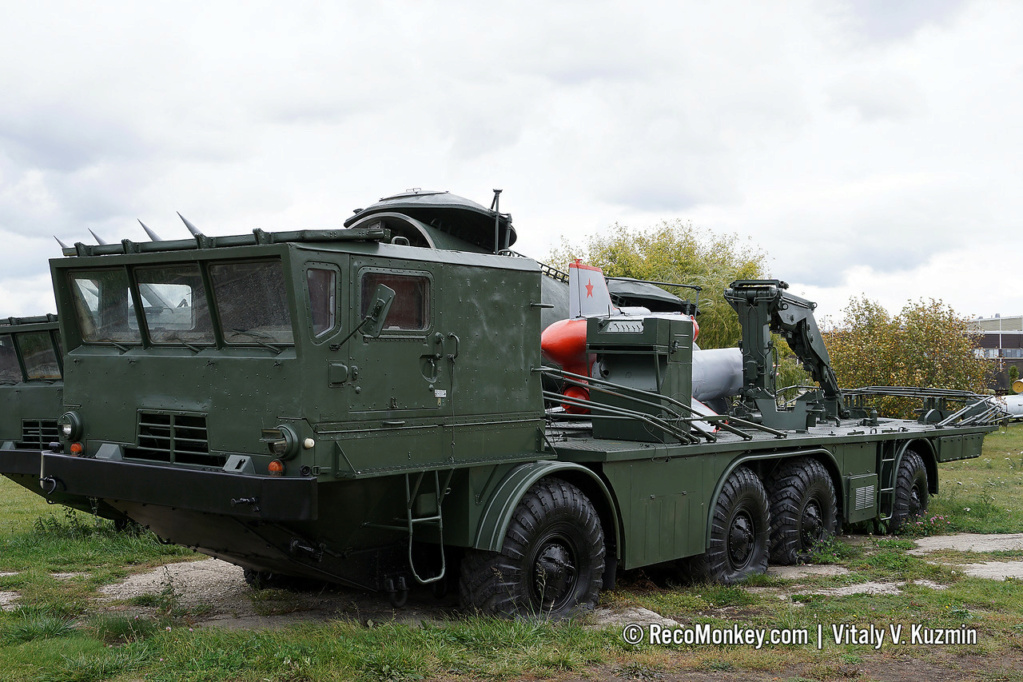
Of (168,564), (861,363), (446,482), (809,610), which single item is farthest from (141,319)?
(861,363)

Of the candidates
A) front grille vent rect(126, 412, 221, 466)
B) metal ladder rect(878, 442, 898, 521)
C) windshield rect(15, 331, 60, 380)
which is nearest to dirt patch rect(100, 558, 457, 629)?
front grille vent rect(126, 412, 221, 466)

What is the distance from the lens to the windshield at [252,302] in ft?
20.7

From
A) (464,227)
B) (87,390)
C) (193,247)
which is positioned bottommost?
(87,390)

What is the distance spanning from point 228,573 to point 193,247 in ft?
14.1

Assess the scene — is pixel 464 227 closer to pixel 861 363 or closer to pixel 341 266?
pixel 341 266

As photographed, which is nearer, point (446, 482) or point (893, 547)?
point (446, 482)

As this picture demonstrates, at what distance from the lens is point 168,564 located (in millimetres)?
10312

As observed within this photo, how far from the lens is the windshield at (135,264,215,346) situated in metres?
6.77

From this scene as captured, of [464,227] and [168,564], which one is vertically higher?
[464,227]

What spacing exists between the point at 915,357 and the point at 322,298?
2614 centimetres

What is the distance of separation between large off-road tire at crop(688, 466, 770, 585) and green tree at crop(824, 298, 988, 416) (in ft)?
64.5

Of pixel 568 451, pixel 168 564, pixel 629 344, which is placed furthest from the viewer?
pixel 168 564

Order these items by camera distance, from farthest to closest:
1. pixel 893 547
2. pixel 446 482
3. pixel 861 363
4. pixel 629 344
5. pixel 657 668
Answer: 1. pixel 861 363
2. pixel 893 547
3. pixel 629 344
4. pixel 446 482
5. pixel 657 668

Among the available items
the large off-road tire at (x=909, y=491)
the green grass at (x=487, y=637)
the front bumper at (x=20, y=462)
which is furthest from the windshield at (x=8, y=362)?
the large off-road tire at (x=909, y=491)
